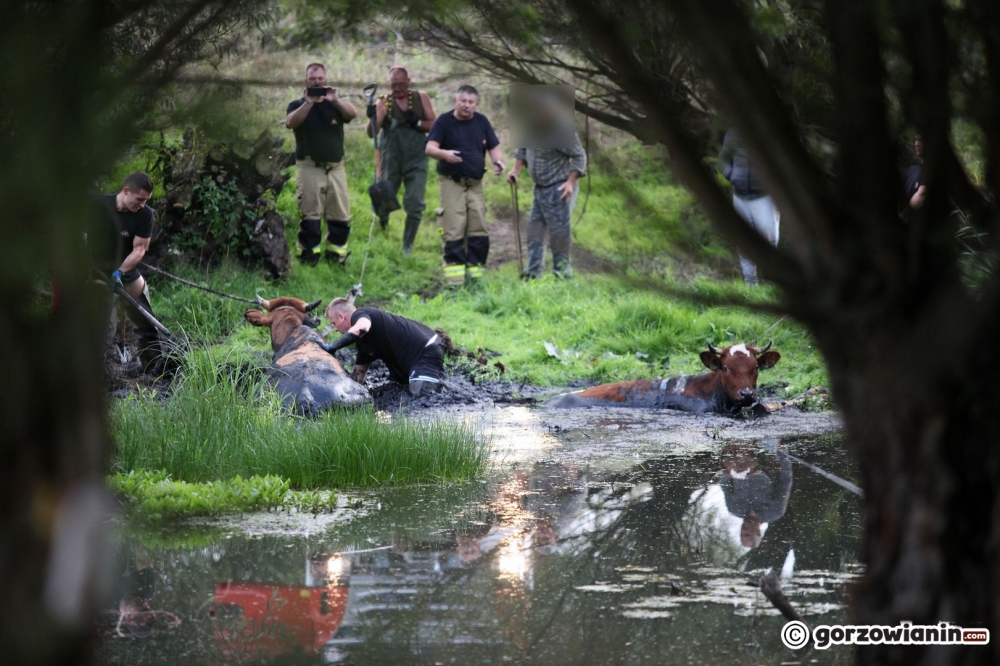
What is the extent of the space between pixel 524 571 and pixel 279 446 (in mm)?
2394

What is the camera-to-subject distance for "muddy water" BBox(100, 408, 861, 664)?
405cm

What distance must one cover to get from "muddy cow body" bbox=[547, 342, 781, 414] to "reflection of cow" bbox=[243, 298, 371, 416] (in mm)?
2213

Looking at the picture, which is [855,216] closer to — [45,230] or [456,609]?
[45,230]

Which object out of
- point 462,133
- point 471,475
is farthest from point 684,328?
point 471,475

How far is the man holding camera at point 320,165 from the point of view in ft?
46.5

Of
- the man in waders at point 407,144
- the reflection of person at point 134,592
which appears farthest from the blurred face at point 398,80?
the reflection of person at point 134,592

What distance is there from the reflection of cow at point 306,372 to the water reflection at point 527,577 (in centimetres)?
246

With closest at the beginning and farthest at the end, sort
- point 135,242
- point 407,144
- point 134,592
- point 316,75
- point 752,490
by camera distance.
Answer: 1. point 134,592
2. point 752,490
3. point 135,242
4. point 316,75
5. point 407,144

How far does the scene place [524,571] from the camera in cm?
496

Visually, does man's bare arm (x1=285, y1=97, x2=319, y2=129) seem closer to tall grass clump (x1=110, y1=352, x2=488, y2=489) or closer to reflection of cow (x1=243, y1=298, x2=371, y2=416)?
reflection of cow (x1=243, y1=298, x2=371, y2=416)

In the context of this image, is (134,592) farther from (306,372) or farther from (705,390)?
(705,390)

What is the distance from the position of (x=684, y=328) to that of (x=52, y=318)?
10787 millimetres

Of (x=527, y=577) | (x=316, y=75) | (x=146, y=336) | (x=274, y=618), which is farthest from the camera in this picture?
(x=316, y=75)

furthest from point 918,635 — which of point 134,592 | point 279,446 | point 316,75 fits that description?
point 316,75
